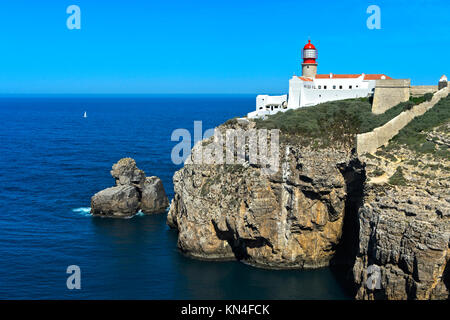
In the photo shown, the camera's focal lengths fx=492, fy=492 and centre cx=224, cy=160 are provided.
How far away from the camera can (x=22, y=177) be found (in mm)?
71938

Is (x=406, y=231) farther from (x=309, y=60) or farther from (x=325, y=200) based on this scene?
(x=309, y=60)

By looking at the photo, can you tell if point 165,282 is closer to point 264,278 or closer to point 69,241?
point 264,278

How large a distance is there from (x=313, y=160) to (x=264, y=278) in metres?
10.8

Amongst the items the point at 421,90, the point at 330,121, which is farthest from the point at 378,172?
the point at 421,90

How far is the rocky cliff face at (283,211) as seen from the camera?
41.8m

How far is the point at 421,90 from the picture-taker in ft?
168

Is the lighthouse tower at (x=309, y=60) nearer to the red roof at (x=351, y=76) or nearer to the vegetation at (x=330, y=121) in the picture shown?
the red roof at (x=351, y=76)

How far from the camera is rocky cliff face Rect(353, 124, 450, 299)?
101ft

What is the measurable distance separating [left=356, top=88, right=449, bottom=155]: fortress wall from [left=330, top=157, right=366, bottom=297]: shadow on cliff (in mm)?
1514

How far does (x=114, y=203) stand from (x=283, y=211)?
22.7 meters

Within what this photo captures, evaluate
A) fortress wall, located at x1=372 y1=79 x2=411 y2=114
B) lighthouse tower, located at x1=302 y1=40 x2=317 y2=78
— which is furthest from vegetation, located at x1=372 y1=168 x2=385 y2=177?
lighthouse tower, located at x1=302 y1=40 x2=317 y2=78

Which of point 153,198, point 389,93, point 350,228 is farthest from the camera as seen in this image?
point 153,198

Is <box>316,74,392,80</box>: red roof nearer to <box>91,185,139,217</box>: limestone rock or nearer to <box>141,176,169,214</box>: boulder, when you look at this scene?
<box>141,176,169,214</box>: boulder
